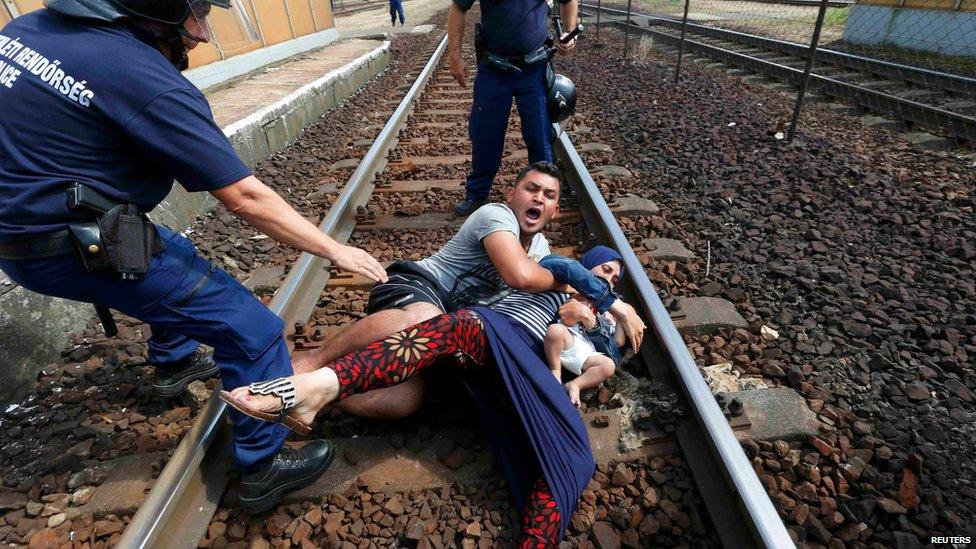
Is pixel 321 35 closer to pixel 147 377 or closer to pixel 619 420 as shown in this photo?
pixel 147 377

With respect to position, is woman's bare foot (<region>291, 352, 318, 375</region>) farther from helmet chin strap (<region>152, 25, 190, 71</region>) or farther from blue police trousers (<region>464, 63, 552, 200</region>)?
blue police trousers (<region>464, 63, 552, 200</region>)

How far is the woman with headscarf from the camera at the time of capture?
6.08ft

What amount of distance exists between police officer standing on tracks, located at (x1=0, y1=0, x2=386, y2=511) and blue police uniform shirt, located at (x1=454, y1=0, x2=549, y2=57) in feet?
7.88

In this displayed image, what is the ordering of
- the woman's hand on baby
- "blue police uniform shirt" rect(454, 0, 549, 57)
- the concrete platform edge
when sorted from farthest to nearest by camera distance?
"blue police uniform shirt" rect(454, 0, 549, 57) < the concrete platform edge < the woman's hand on baby

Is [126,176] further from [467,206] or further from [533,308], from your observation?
[467,206]

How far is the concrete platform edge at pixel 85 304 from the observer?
2.69 meters

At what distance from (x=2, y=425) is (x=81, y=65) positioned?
6.46ft

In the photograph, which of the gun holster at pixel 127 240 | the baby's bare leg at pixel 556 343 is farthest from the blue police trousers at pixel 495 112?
the gun holster at pixel 127 240

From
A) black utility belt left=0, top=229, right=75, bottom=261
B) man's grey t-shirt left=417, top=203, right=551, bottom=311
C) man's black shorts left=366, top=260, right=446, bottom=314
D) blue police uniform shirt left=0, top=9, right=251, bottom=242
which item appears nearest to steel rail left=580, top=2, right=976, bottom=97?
man's grey t-shirt left=417, top=203, right=551, bottom=311

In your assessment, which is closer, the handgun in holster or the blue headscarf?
the handgun in holster

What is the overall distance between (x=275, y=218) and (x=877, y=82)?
344 inches

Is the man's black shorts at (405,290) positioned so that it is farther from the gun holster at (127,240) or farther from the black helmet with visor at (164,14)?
the black helmet with visor at (164,14)

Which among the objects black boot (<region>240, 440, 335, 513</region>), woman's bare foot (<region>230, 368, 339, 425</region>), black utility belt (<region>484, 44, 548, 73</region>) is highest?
black utility belt (<region>484, 44, 548, 73</region>)

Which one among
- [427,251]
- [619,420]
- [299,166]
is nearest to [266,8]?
[299,166]
